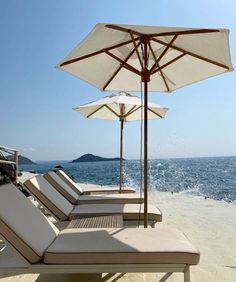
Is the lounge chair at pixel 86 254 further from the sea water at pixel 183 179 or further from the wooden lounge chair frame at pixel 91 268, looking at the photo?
the sea water at pixel 183 179

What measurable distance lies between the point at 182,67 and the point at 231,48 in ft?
3.84

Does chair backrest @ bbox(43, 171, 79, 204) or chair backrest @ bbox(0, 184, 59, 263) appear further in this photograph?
chair backrest @ bbox(43, 171, 79, 204)

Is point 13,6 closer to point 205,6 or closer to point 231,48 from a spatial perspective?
point 205,6

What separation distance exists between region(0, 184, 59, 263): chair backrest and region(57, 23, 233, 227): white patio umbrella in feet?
4.25

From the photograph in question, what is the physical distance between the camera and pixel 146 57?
3.60m

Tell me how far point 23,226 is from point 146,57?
231 cm

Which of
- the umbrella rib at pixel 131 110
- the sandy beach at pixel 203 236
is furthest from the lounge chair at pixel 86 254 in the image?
the umbrella rib at pixel 131 110

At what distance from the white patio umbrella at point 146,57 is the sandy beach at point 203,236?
80 cm

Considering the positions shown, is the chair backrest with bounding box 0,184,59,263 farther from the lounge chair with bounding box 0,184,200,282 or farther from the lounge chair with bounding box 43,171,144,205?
the lounge chair with bounding box 43,171,144,205

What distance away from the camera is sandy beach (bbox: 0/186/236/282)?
287cm

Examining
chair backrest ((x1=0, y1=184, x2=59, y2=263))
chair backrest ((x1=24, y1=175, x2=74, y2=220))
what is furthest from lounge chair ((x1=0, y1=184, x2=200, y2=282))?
chair backrest ((x1=24, y1=175, x2=74, y2=220))

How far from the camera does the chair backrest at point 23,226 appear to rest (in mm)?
2201

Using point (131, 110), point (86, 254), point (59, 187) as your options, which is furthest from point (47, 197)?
point (131, 110)

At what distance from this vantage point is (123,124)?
7793 mm
